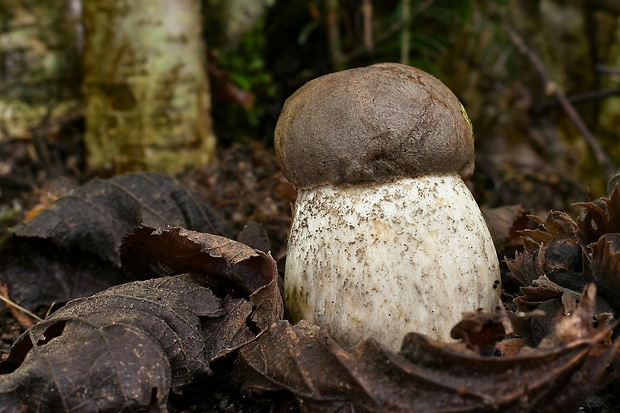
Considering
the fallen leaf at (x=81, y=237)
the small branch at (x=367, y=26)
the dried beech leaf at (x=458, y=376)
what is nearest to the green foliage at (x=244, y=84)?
the small branch at (x=367, y=26)

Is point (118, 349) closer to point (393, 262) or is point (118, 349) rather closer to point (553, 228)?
point (393, 262)

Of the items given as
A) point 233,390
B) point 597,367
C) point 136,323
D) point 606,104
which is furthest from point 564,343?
point 606,104

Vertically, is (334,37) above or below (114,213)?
above

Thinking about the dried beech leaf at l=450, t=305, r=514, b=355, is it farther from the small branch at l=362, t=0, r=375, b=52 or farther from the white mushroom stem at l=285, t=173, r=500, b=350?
the small branch at l=362, t=0, r=375, b=52

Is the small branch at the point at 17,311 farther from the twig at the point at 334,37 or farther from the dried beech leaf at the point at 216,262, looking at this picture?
the twig at the point at 334,37

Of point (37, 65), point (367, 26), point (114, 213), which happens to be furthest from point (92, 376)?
point (367, 26)

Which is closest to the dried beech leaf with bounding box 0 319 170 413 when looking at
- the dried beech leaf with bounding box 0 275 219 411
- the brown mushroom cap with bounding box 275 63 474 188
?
the dried beech leaf with bounding box 0 275 219 411

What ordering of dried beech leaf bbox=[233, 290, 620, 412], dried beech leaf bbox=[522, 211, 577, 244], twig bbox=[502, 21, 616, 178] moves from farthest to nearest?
twig bbox=[502, 21, 616, 178]
dried beech leaf bbox=[522, 211, 577, 244]
dried beech leaf bbox=[233, 290, 620, 412]
